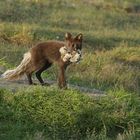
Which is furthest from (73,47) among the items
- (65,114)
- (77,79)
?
(77,79)

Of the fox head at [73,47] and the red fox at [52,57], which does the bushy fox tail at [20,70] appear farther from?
the fox head at [73,47]

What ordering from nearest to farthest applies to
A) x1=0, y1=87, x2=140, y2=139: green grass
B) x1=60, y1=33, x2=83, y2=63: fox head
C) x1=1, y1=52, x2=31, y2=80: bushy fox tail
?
x1=0, y1=87, x2=140, y2=139: green grass, x1=60, y1=33, x2=83, y2=63: fox head, x1=1, y1=52, x2=31, y2=80: bushy fox tail

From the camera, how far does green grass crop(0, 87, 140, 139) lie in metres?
9.17

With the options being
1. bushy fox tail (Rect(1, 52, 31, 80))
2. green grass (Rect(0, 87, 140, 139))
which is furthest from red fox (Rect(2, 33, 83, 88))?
green grass (Rect(0, 87, 140, 139))

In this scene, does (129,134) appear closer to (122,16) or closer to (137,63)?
(137,63)

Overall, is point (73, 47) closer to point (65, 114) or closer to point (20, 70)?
point (65, 114)

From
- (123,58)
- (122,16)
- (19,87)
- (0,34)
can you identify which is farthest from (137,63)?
(122,16)

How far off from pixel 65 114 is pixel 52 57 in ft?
4.25

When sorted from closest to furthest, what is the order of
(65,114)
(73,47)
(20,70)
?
(65,114) → (73,47) → (20,70)

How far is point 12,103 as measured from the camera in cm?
936

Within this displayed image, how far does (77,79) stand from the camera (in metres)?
13.8

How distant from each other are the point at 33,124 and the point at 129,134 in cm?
141

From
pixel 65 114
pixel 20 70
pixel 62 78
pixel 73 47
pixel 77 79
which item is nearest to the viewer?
pixel 65 114

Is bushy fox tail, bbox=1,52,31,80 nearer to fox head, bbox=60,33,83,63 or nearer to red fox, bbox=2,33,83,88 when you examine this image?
red fox, bbox=2,33,83,88
